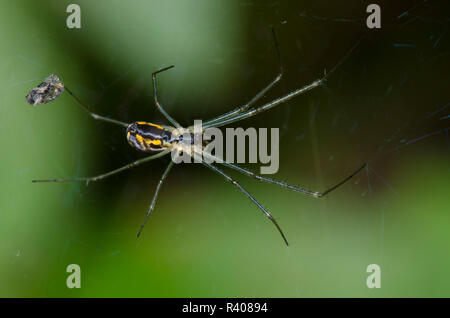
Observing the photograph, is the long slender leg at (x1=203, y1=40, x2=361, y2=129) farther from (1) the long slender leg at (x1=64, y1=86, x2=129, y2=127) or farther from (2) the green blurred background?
(1) the long slender leg at (x1=64, y1=86, x2=129, y2=127)

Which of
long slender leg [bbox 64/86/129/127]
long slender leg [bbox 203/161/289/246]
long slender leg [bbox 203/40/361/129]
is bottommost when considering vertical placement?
long slender leg [bbox 203/161/289/246]

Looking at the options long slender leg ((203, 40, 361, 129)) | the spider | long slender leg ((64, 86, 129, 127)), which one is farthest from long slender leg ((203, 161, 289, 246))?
long slender leg ((64, 86, 129, 127))

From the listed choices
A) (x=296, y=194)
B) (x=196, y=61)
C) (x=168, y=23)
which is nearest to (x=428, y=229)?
(x=296, y=194)

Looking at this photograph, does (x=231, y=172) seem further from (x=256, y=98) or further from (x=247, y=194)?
(x=256, y=98)

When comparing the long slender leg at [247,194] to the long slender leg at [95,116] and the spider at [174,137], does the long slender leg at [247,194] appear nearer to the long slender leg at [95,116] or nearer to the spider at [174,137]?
the spider at [174,137]

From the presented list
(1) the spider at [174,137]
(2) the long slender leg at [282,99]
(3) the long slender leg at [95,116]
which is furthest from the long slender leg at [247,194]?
(3) the long slender leg at [95,116]
